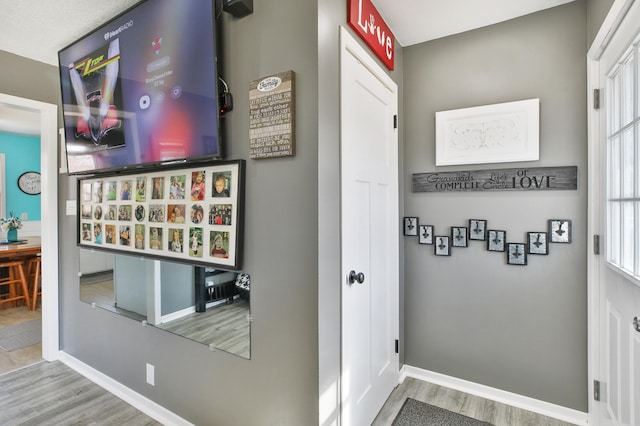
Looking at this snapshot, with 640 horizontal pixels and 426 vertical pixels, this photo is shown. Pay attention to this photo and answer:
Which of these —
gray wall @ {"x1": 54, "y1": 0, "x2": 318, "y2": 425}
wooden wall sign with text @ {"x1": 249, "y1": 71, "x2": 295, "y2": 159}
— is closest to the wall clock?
gray wall @ {"x1": 54, "y1": 0, "x2": 318, "y2": 425}

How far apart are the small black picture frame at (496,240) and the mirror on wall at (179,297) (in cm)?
159

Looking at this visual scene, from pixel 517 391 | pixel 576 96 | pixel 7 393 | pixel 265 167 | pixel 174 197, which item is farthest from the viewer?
pixel 7 393

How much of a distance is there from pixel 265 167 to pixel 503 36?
184 cm

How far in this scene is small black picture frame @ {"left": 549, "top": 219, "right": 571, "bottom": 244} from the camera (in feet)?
6.00

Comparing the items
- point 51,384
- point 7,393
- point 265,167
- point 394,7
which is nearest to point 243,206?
point 265,167

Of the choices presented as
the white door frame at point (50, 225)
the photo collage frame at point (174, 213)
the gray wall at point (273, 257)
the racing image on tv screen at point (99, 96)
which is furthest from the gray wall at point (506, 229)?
the white door frame at point (50, 225)

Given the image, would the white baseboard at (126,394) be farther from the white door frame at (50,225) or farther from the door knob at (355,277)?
the door knob at (355,277)

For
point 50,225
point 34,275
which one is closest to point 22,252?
point 34,275

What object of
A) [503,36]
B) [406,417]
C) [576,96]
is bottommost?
[406,417]

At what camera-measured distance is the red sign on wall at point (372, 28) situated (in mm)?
1537

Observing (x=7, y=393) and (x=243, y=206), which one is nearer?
(x=243, y=206)

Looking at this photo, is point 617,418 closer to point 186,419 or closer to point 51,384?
point 186,419

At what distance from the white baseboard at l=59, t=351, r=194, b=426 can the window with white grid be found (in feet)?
7.76

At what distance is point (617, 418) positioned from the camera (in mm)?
1452
